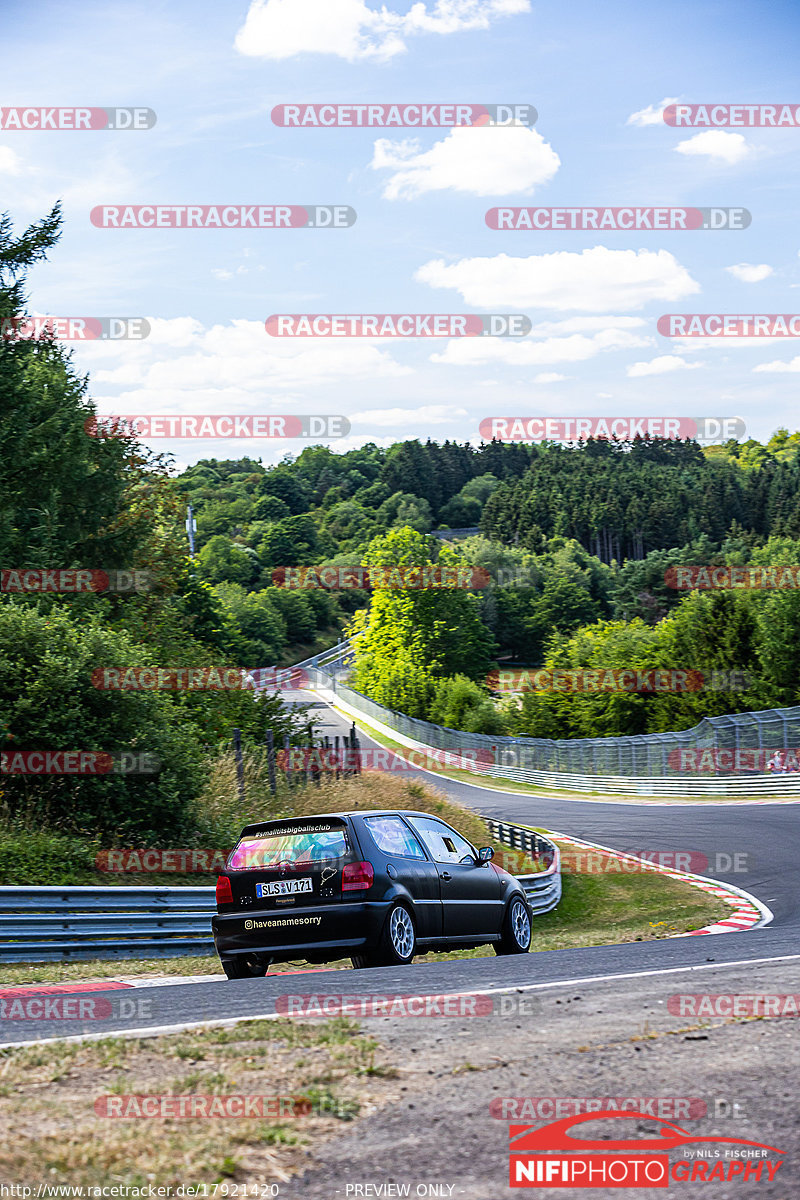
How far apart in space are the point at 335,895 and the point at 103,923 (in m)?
3.64

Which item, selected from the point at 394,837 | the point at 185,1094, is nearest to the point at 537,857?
the point at 394,837

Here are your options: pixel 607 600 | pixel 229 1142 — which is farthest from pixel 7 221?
pixel 607 600

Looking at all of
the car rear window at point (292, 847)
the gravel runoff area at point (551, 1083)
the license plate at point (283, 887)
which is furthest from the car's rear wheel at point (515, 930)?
the gravel runoff area at point (551, 1083)

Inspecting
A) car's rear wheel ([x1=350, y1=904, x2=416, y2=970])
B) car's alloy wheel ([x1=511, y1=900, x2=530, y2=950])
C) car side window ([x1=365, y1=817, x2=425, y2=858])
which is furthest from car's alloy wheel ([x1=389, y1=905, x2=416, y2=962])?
car's alloy wheel ([x1=511, y1=900, x2=530, y2=950])

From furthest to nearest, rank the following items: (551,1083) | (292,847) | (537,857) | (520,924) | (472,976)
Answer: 1. (537,857)
2. (520,924)
3. (292,847)
4. (472,976)
5. (551,1083)

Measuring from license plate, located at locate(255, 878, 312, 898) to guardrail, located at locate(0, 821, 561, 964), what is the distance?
265 centimetres

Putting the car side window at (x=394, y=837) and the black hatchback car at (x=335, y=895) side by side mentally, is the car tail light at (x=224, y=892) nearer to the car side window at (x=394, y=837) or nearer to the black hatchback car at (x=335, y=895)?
the black hatchback car at (x=335, y=895)

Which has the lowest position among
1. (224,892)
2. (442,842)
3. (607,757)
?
(607,757)

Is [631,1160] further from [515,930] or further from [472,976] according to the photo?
[515,930]

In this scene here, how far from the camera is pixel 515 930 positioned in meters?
12.2

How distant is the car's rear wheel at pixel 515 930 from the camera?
1209 centimetres

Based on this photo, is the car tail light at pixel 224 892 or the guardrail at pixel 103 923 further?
the guardrail at pixel 103 923

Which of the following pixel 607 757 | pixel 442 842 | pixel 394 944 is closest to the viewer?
pixel 394 944

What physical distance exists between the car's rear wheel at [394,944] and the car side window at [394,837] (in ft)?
1.81
